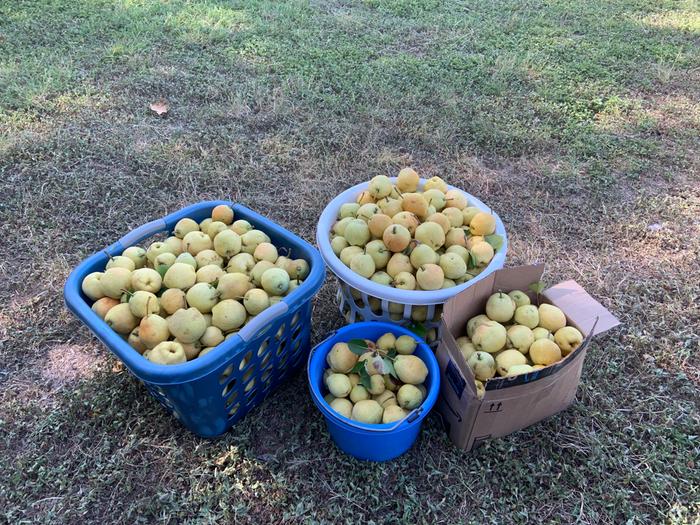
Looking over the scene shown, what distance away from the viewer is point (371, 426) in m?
1.82

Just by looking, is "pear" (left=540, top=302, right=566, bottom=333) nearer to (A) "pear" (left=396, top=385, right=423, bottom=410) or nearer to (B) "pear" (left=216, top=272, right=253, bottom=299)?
(A) "pear" (left=396, top=385, right=423, bottom=410)

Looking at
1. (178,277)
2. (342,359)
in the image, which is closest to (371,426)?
(342,359)

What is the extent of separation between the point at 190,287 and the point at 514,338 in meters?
1.28

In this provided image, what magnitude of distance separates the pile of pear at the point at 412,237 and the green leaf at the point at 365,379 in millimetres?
384

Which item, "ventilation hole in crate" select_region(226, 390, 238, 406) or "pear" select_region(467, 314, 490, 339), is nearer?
"ventilation hole in crate" select_region(226, 390, 238, 406)

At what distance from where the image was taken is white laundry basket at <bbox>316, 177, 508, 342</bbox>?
6.86 feet

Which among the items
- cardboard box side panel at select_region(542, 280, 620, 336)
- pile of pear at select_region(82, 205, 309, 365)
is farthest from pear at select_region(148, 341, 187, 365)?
cardboard box side panel at select_region(542, 280, 620, 336)

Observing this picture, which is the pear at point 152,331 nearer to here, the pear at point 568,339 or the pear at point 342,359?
the pear at point 342,359

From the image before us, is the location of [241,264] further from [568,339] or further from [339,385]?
[568,339]

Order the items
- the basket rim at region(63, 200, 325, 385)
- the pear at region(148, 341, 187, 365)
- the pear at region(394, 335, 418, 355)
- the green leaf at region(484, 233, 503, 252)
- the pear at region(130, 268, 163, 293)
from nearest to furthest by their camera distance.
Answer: the basket rim at region(63, 200, 325, 385) < the pear at region(148, 341, 187, 365) < the pear at region(130, 268, 163, 293) < the pear at region(394, 335, 418, 355) < the green leaf at region(484, 233, 503, 252)

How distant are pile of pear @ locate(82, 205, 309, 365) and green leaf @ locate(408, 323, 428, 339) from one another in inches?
20.8

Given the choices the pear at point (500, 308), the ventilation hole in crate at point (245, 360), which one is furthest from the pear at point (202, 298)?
the pear at point (500, 308)

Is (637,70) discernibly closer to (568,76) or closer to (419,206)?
(568,76)

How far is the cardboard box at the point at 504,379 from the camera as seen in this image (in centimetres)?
184
